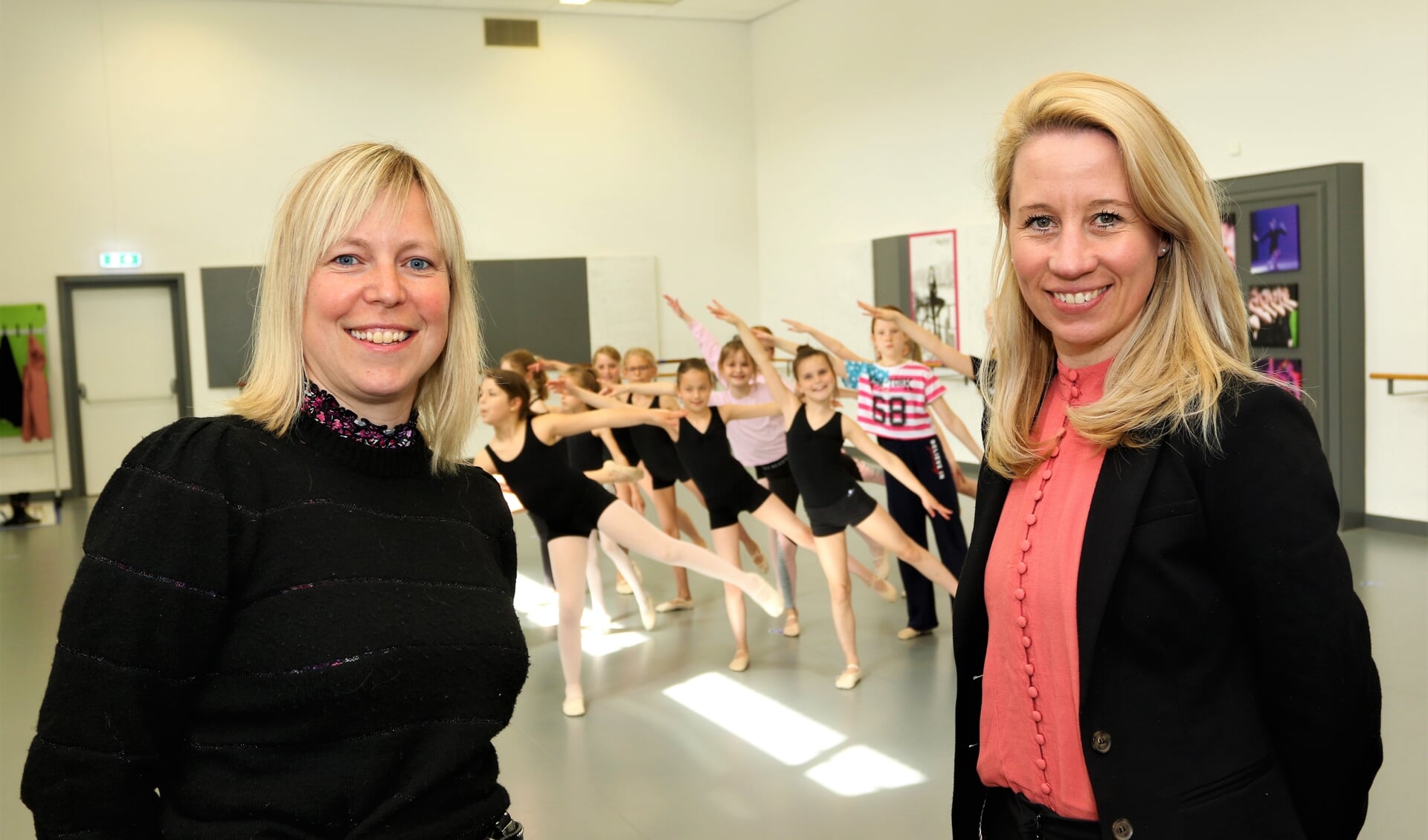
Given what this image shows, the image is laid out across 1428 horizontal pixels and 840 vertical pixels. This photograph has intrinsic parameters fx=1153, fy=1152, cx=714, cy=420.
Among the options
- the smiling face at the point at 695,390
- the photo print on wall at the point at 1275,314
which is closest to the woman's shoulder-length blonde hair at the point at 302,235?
the smiling face at the point at 695,390

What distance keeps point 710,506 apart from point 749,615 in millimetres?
932

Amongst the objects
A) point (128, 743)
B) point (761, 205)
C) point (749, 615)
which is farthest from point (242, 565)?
point (761, 205)

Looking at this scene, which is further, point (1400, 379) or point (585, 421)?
point (1400, 379)

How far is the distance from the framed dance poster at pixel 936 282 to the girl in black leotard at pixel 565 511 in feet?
22.9

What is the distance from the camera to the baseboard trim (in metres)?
7.66

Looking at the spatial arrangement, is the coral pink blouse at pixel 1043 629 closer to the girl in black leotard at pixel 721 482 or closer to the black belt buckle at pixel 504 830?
the black belt buckle at pixel 504 830

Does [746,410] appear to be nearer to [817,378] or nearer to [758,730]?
[817,378]

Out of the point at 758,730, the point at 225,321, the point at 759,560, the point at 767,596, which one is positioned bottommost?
Answer: the point at 758,730

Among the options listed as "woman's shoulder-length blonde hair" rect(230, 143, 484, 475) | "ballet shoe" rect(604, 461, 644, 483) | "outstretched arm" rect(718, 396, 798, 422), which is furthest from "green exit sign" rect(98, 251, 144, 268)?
"woman's shoulder-length blonde hair" rect(230, 143, 484, 475)

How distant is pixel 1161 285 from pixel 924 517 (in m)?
4.90

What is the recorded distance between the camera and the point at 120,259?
12.2 meters

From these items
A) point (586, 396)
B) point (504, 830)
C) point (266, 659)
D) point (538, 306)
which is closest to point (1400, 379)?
point (586, 396)

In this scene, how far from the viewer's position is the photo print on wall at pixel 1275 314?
8.03 m

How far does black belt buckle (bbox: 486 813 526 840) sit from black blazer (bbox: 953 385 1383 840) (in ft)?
2.42
